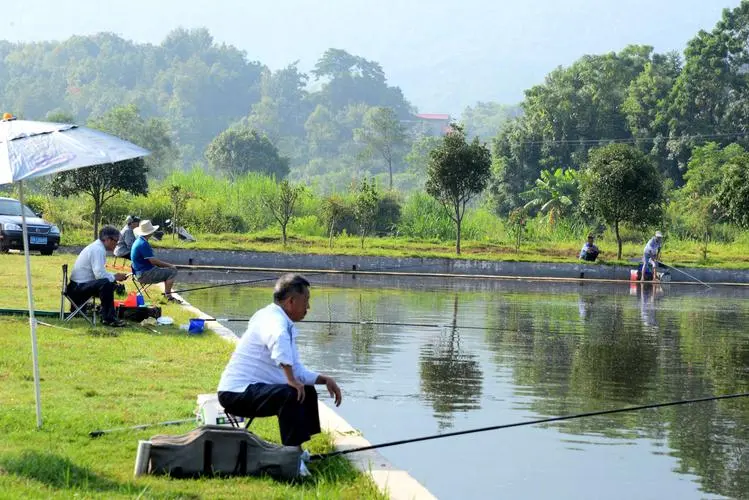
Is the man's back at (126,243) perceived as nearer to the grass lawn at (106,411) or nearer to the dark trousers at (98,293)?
the grass lawn at (106,411)

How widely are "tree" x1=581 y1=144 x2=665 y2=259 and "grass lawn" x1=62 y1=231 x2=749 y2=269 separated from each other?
1.58 metres

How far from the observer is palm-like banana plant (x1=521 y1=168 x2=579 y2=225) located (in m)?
53.3

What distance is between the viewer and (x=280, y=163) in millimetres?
A: 95812

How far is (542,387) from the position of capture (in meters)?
12.5

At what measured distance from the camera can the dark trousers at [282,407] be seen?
294 inches

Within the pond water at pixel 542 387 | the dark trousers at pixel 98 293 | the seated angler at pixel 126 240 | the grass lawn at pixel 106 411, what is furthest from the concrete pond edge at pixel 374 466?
the seated angler at pixel 126 240

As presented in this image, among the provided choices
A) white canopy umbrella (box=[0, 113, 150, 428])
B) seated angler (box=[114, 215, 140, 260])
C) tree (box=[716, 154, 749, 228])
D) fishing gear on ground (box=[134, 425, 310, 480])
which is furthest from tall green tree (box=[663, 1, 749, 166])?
fishing gear on ground (box=[134, 425, 310, 480])

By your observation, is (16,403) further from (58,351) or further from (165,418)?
(58,351)

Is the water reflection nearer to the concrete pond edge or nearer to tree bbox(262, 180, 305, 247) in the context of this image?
the concrete pond edge

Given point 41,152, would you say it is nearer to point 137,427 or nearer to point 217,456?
point 137,427

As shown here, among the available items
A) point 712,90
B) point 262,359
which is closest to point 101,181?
point 262,359

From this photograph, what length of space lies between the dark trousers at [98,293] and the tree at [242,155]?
8035 cm

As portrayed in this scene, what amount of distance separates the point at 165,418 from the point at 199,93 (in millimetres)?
150349

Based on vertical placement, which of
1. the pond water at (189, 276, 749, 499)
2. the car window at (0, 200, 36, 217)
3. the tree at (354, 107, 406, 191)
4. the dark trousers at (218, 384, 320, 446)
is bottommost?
the pond water at (189, 276, 749, 499)
